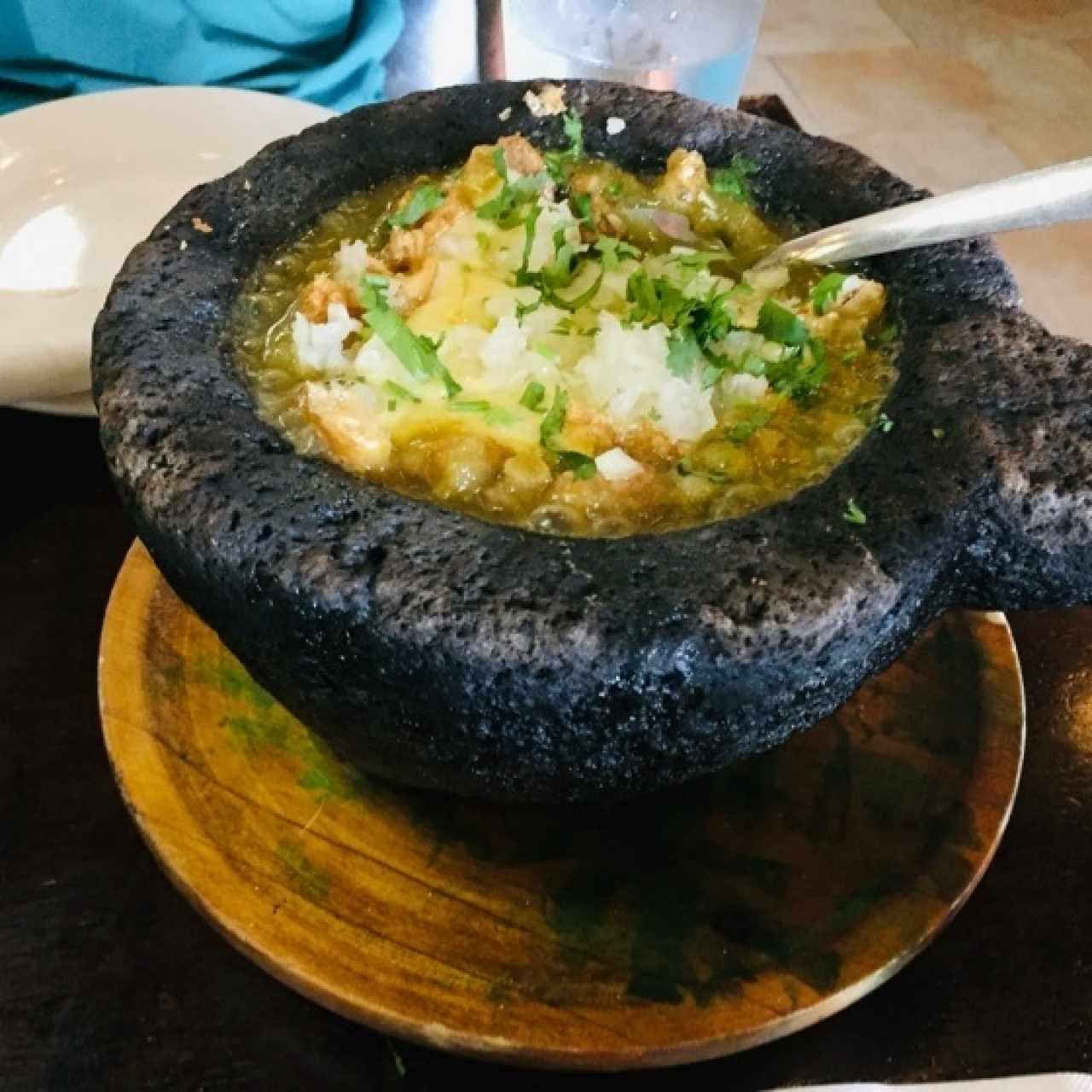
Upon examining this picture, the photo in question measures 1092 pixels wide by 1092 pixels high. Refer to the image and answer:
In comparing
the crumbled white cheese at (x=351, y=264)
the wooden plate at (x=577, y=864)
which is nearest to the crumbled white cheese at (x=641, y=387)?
the crumbled white cheese at (x=351, y=264)

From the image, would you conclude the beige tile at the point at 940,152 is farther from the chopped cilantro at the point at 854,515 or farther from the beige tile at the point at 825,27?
the chopped cilantro at the point at 854,515

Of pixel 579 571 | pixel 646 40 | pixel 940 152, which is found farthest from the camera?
pixel 940 152

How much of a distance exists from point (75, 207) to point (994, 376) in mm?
1454

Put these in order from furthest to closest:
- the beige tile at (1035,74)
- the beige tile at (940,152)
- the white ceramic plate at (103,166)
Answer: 1. the beige tile at (1035,74)
2. the beige tile at (940,152)
3. the white ceramic plate at (103,166)

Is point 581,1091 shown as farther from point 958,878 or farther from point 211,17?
point 211,17

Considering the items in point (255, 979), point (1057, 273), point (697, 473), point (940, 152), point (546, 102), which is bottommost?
point (1057, 273)

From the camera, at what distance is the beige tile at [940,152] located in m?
3.40

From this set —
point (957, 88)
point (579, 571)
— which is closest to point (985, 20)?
point (957, 88)

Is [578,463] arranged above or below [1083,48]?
above

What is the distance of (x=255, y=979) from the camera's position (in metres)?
0.93

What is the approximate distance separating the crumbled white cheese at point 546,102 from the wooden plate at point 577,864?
59 centimetres

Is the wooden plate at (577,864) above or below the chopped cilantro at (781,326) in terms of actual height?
below

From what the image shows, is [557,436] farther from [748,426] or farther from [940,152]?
[940,152]

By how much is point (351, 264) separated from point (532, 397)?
0.77 ft
